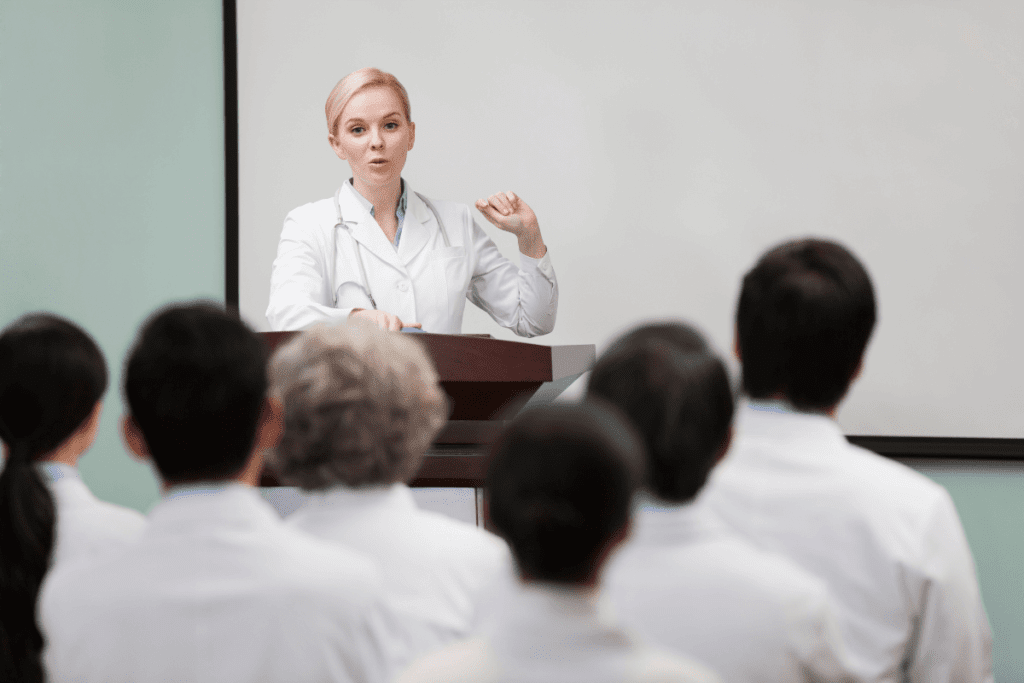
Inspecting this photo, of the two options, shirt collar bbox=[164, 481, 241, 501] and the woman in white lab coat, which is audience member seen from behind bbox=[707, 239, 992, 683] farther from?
the woman in white lab coat

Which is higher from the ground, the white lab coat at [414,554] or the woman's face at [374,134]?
the woman's face at [374,134]

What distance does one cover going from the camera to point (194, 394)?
2.49ft

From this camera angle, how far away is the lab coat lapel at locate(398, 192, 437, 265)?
209 centimetres

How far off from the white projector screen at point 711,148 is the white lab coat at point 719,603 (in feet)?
6.26

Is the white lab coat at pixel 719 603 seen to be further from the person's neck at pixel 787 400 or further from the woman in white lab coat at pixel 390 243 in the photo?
the woman in white lab coat at pixel 390 243

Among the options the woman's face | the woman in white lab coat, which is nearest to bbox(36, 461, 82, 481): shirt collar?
the woman in white lab coat

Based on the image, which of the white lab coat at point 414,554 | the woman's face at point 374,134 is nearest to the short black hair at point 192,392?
the white lab coat at point 414,554

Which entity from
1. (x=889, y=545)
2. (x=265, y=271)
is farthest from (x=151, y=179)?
(x=889, y=545)

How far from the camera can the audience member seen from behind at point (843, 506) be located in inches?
32.9

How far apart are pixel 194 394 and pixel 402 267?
1.32 meters

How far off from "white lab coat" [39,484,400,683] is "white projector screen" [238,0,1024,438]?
199 centimetres

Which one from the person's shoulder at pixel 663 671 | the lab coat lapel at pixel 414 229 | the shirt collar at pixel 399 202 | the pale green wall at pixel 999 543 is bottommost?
the pale green wall at pixel 999 543

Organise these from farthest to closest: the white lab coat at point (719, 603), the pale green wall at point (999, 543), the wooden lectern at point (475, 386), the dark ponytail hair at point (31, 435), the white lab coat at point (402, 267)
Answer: the pale green wall at point (999, 543) < the white lab coat at point (402, 267) < the wooden lectern at point (475, 386) < the dark ponytail hair at point (31, 435) < the white lab coat at point (719, 603)

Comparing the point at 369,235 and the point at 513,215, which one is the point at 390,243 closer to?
the point at 369,235
